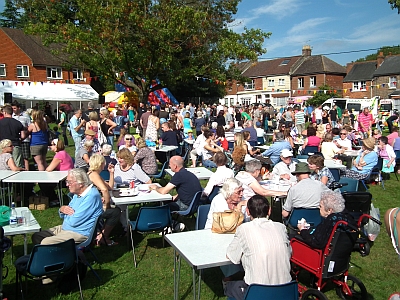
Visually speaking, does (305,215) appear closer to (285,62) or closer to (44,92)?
(44,92)

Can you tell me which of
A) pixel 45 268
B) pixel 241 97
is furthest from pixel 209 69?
pixel 241 97

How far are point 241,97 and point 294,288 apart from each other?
48.4 m

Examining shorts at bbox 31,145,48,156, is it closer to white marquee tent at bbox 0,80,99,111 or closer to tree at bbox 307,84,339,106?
white marquee tent at bbox 0,80,99,111

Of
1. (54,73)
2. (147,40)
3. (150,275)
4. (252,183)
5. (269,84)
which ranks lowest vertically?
(150,275)

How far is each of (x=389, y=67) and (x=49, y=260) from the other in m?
40.8

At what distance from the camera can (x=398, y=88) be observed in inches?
1449

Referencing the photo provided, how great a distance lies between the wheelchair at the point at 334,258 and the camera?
11.6ft

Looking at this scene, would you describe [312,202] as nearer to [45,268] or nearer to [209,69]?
[45,268]

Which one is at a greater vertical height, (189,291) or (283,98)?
(283,98)

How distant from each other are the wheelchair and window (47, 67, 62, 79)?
36289mm

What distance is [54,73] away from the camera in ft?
120

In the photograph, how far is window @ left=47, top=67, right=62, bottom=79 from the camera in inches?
1419

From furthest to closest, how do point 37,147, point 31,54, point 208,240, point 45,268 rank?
point 31,54, point 37,147, point 208,240, point 45,268

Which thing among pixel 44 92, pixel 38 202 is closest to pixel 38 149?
pixel 38 202
